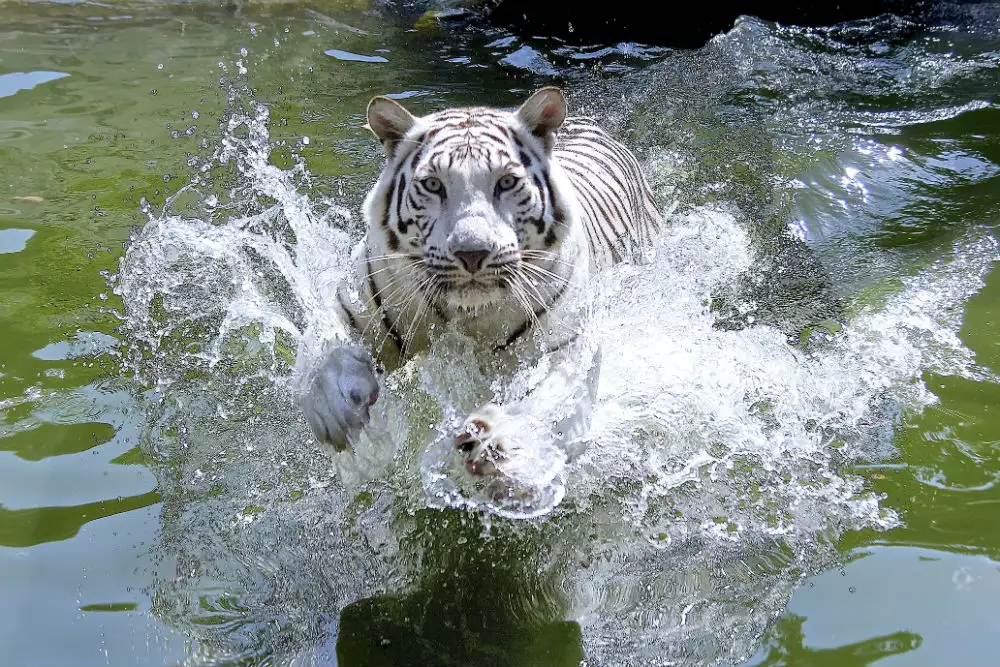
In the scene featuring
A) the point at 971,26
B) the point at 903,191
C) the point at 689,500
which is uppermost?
the point at 971,26

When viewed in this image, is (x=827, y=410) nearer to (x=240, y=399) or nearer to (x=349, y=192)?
(x=240, y=399)

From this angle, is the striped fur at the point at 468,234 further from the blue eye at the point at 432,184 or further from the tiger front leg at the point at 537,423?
the tiger front leg at the point at 537,423

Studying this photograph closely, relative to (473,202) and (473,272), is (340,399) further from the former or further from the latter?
(473,202)

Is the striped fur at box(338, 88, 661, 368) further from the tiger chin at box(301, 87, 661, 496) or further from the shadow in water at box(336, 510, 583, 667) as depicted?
the shadow in water at box(336, 510, 583, 667)

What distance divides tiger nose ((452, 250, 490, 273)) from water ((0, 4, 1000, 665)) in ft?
1.32

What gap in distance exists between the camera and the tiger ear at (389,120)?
2.58 meters

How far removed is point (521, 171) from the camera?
99.7 inches

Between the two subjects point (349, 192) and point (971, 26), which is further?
point (971, 26)

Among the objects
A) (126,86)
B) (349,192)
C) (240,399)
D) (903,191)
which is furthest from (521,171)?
(126,86)

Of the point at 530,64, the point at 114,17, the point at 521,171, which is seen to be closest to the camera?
the point at 521,171

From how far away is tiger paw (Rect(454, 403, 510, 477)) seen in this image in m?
2.31

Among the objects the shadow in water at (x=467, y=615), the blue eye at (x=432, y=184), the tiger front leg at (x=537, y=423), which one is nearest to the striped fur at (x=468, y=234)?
the blue eye at (x=432, y=184)

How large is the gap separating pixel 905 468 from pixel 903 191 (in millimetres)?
2267

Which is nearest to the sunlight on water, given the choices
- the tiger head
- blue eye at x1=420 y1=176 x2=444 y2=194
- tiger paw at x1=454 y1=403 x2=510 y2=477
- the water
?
the water
